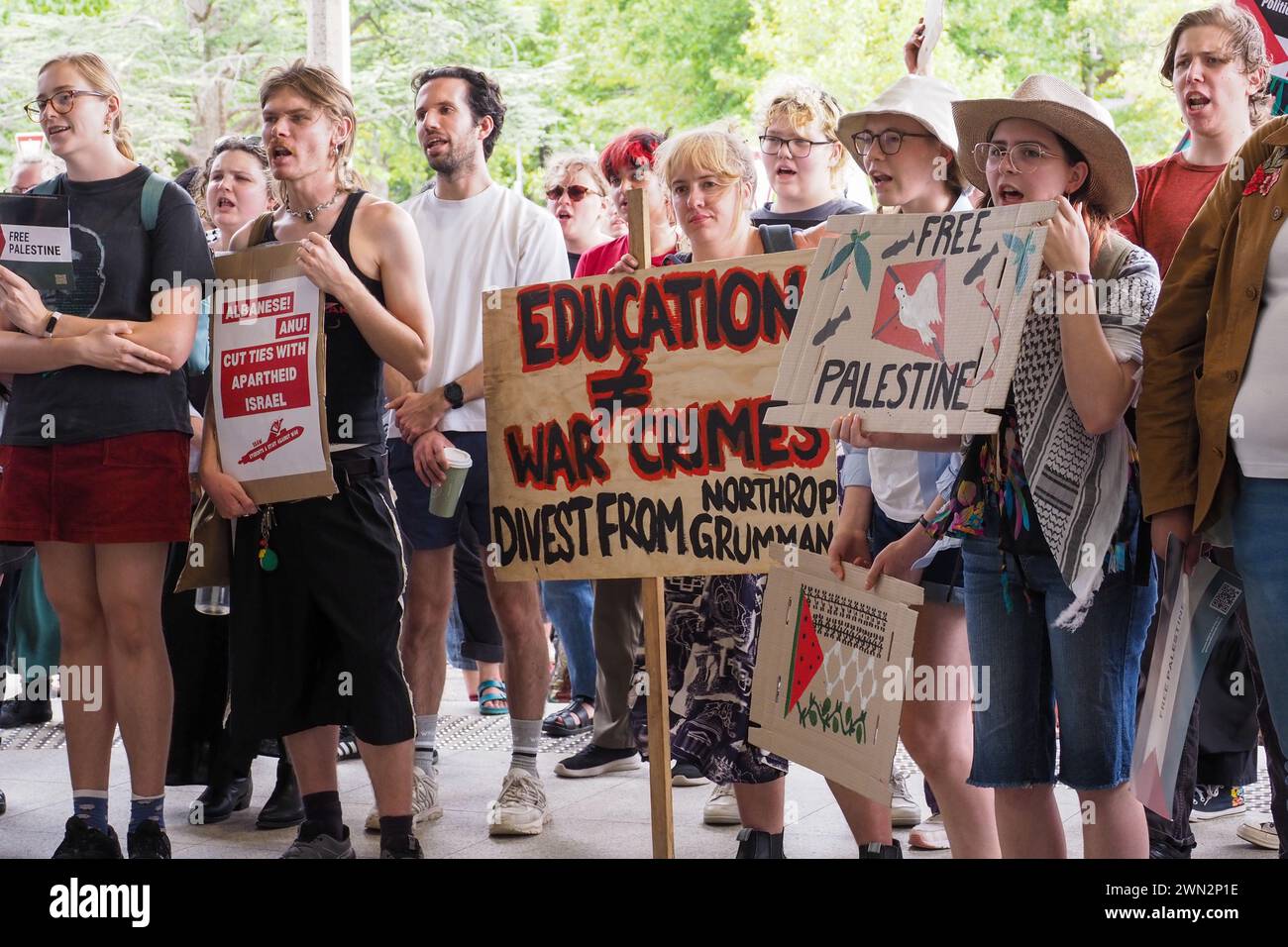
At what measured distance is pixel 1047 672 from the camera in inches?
117

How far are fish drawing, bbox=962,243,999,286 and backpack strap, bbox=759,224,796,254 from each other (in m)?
0.84

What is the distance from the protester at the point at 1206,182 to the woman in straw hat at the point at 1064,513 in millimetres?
899

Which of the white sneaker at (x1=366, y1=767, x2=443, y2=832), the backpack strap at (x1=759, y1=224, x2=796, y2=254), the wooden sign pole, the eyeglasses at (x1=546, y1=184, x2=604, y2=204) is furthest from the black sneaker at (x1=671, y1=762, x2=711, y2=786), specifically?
the eyeglasses at (x1=546, y1=184, x2=604, y2=204)

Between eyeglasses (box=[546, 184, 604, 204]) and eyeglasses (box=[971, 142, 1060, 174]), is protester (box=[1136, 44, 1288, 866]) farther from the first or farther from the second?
eyeglasses (box=[546, 184, 604, 204])

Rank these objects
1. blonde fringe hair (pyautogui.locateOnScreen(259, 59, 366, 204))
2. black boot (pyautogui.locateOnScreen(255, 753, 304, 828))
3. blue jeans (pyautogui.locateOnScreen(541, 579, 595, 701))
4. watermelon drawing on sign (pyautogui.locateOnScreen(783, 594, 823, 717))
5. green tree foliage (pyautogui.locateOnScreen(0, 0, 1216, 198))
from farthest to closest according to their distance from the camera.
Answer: green tree foliage (pyautogui.locateOnScreen(0, 0, 1216, 198)) < blue jeans (pyautogui.locateOnScreen(541, 579, 595, 701)) < black boot (pyautogui.locateOnScreen(255, 753, 304, 828)) < blonde fringe hair (pyautogui.locateOnScreen(259, 59, 366, 204)) < watermelon drawing on sign (pyautogui.locateOnScreen(783, 594, 823, 717))

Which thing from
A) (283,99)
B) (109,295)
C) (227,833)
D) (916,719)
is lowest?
(227,833)

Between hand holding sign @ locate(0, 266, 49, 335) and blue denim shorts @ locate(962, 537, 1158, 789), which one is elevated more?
hand holding sign @ locate(0, 266, 49, 335)

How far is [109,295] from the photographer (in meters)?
3.91

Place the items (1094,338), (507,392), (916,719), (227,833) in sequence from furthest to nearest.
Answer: (227,833)
(507,392)
(916,719)
(1094,338)

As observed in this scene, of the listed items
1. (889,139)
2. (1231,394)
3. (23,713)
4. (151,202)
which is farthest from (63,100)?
(23,713)

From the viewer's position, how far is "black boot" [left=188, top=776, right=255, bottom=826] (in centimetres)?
467
